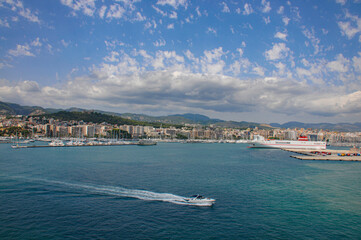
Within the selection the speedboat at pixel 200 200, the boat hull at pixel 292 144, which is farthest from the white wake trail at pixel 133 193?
the boat hull at pixel 292 144

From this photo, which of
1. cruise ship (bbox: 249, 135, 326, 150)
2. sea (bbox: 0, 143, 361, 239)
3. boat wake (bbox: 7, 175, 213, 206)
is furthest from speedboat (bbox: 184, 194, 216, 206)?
cruise ship (bbox: 249, 135, 326, 150)

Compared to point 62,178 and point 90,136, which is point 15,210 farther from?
point 90,136

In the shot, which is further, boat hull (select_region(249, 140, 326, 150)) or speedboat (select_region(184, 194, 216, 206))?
boat hull (select_region(249, 140, 326, 150))

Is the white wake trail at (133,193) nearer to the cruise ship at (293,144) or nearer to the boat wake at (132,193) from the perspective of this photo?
the boat wake at (132,193)

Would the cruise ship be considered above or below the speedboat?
above

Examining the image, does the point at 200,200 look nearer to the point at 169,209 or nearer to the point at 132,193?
the point at 169,209

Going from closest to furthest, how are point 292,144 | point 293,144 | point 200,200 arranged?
1. point 200,200
2. point 293,144
3. point 292,144

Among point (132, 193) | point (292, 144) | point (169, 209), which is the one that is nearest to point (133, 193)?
point (132, 193)

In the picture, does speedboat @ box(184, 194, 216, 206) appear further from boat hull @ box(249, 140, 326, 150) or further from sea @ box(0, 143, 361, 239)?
boat hull @ box(249, 140, 326, 150)

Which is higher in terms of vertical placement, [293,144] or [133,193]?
[293,144]

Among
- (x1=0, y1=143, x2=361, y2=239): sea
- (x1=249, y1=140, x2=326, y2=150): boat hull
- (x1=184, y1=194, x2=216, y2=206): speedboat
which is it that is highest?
(x1=249, y1=140, x2=326, y2=150): boat hull

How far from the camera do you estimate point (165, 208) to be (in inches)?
745

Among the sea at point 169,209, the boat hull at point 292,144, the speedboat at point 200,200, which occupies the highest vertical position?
the boat hull at point 292,144

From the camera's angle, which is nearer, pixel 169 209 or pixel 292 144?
pixel 169 209
